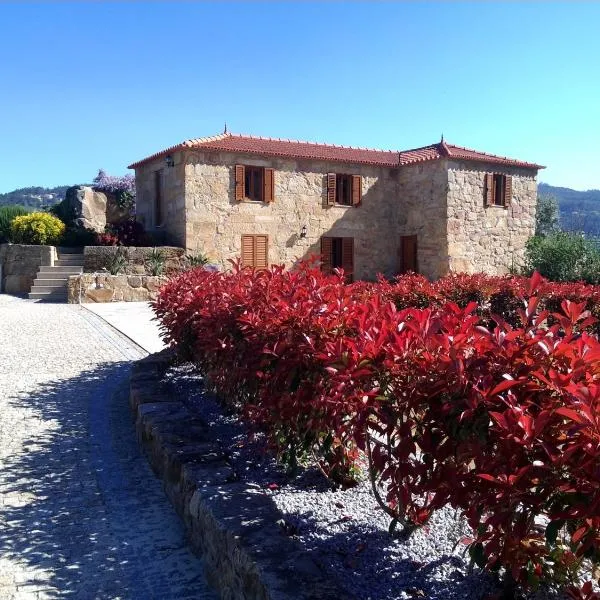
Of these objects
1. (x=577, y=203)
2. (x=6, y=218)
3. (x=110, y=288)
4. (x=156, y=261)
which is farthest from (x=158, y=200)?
(x=577, y=203)

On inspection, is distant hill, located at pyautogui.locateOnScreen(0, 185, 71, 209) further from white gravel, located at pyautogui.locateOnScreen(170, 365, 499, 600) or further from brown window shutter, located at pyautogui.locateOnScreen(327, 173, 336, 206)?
white gravel, located at pyautogui.locateOnScreen(170, 365, 499, 600)

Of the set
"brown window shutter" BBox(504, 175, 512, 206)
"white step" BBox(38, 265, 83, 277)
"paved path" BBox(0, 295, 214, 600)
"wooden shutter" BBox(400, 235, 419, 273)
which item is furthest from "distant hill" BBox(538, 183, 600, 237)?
"paved path" BBox(0, 295, 214, 600)

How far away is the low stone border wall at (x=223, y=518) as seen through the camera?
73.4 inches

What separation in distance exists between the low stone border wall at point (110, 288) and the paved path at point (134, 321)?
34 cm

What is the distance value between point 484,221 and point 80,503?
1772cm

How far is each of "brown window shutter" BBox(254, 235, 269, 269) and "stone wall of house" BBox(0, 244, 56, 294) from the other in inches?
234

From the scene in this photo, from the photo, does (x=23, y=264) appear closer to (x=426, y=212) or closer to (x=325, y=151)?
(x=325, y=151)

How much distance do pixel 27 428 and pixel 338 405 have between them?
10.8ft

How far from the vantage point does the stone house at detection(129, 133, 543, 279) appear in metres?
17.1

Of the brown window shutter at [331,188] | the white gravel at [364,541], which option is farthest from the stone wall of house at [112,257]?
the white gravel at [364,541]

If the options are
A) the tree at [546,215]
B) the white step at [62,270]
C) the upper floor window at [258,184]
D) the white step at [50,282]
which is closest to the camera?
the white step at [50,282]

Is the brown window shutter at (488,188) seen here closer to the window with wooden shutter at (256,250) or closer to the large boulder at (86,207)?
the window with wooden shutter at (256,250)

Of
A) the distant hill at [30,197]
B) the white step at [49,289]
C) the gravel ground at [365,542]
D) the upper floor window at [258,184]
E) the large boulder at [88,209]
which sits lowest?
the gravel ground at [365,542]

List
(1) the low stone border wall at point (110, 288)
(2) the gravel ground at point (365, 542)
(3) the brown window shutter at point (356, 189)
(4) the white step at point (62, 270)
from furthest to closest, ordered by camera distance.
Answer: (3) the brown window shutter at point (356, 189) < (4) the white step at point (62, 270) < (1) the low stone border wall at point (110, 288) < (2) the gravel ground at point (365, 542)
